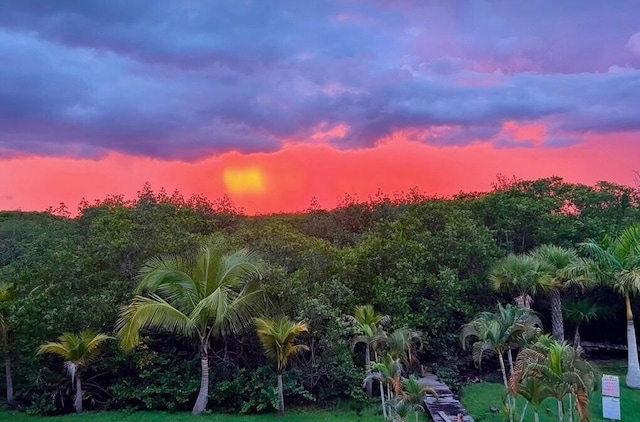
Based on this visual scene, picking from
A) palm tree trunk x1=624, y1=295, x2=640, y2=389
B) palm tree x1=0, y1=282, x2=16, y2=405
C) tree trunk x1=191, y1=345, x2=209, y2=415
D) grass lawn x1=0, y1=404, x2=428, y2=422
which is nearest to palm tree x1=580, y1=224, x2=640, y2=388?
palm tree trunk x1=624, y1=295, x2=640, y2=389

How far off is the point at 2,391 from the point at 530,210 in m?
21.0

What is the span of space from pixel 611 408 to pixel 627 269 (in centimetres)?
530

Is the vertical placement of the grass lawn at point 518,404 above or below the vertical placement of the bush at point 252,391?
below

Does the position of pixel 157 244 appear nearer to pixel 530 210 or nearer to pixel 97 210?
pixel 97 210

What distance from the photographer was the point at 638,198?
23422 mm

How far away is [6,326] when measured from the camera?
52.3 feet

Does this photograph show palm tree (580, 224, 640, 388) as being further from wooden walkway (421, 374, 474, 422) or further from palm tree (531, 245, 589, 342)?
wooden walkway (421, 374, 474, 422)

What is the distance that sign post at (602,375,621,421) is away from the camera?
44.4 ft

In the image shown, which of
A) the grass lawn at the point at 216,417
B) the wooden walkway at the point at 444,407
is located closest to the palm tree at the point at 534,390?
the wooden walkway at the point at 444,407

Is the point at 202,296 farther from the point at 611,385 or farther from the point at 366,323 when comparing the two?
the point at 611,385

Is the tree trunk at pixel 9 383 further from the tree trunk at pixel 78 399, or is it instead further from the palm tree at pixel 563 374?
the palm tree at pixel 563 374

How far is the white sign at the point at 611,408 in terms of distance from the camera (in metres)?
13.5

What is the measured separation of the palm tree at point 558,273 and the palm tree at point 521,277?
0.28 meters

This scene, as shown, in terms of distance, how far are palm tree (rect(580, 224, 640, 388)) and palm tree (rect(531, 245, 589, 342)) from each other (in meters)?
0.60
